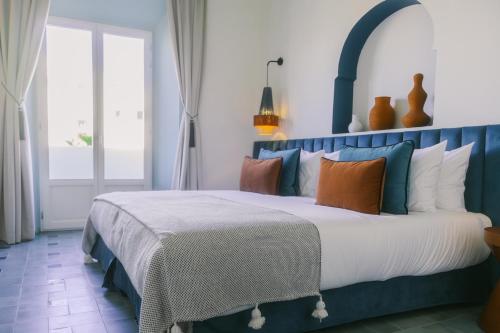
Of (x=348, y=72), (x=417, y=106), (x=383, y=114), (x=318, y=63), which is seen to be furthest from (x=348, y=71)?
(x=417, y=106)

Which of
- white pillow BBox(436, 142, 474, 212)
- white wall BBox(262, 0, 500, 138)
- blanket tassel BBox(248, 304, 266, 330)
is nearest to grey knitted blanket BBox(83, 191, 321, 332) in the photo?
blanket tassel BBox(248, 304, 266, 330)

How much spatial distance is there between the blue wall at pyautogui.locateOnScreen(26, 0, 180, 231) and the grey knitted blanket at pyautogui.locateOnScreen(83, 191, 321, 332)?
2875mm

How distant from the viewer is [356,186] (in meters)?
2.21

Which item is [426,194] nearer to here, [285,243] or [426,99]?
[426,99]

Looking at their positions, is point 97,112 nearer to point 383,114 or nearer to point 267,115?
point 267,115

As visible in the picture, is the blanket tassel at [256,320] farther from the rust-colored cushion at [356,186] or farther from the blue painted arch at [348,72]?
the blue painted arch at [348,72]

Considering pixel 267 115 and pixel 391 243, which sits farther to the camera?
pixel 267 115

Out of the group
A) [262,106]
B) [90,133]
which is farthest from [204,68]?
[90,133]

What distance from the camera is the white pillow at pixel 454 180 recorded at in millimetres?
2266

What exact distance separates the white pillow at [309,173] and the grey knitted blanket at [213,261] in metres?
1.25

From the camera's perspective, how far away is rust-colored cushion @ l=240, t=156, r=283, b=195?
320 centimetres

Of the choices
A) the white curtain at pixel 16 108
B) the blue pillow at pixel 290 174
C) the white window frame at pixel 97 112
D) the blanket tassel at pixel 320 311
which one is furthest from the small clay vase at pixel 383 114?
the white curtain at pixel 16 108

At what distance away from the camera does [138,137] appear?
15.9 feet

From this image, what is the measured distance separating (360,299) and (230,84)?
3.31 m
